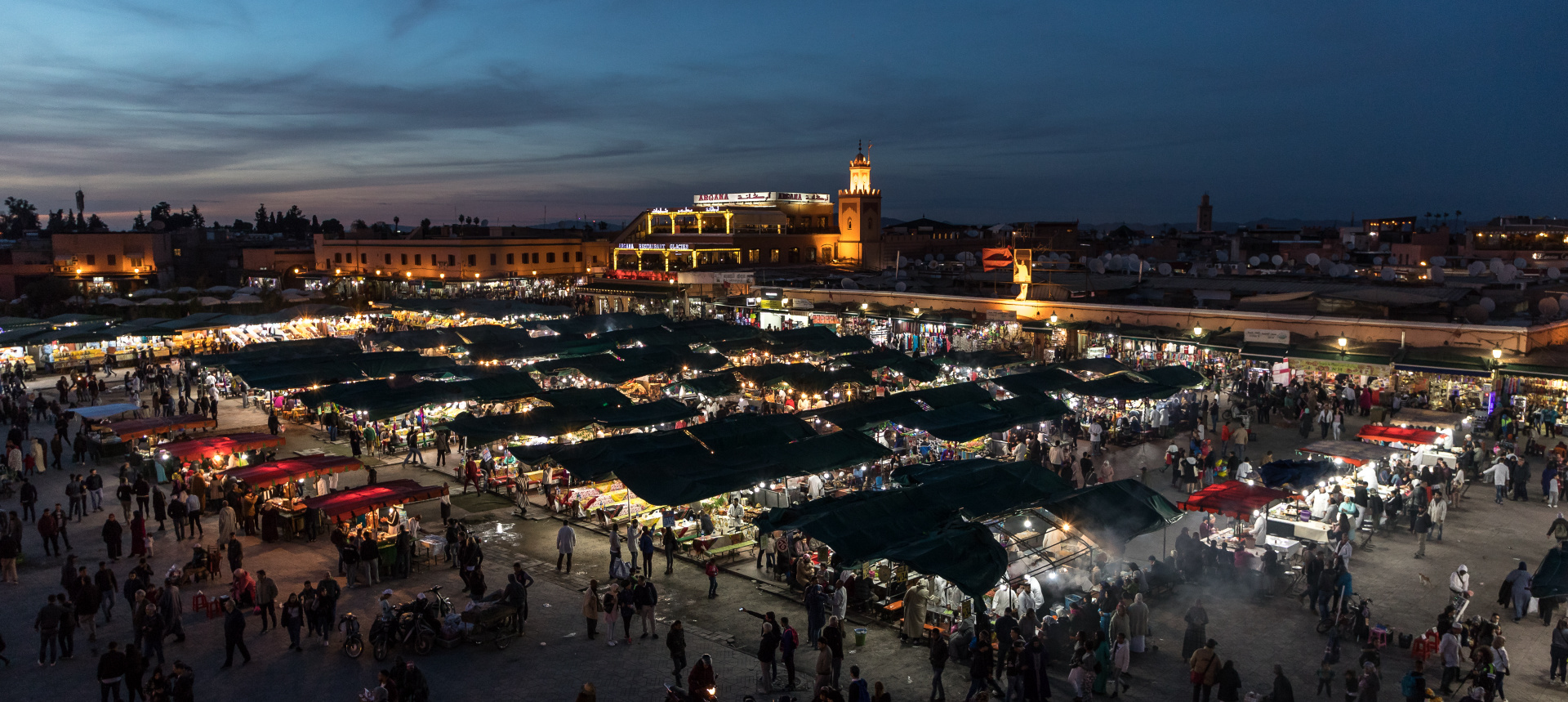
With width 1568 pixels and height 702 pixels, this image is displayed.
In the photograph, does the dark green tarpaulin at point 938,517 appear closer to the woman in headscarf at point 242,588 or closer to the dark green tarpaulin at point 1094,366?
the woman in headscarf at point 242,588

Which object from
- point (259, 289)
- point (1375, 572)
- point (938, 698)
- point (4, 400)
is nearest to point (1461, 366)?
point (1375, 572)

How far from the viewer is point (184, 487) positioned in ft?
55.4

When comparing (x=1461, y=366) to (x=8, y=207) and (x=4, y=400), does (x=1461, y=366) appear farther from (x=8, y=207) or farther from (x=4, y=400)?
(x=8, y=207)

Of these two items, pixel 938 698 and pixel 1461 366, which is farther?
pixel 1461 366

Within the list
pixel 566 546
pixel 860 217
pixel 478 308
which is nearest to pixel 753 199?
pixel 860 217

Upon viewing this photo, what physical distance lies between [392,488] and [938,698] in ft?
31.6

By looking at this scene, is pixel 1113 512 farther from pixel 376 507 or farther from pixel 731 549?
pixel 376 507

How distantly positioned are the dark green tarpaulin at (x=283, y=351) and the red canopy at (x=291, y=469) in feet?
27.9

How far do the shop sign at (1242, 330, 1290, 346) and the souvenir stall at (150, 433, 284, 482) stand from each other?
24741mm

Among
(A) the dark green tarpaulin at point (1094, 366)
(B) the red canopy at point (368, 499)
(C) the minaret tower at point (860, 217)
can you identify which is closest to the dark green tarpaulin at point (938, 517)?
(B) the red canopy at point (368, 499)

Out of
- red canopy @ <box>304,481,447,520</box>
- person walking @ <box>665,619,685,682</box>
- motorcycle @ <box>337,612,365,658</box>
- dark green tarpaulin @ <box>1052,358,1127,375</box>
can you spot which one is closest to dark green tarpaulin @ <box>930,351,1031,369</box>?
dark green tarpaulin @ <box>1052,358,1127,375</box>

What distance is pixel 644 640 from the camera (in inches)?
468

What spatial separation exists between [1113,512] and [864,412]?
22.7ft

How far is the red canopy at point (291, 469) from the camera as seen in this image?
16094mm
